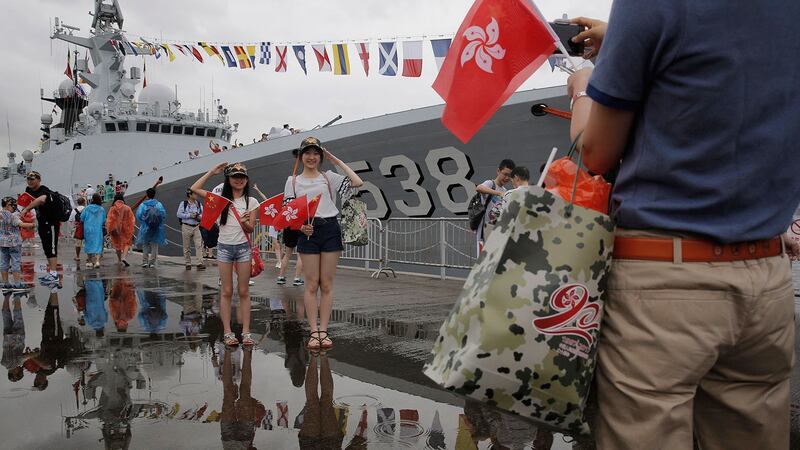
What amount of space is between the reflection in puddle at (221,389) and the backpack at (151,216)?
6.05 meters

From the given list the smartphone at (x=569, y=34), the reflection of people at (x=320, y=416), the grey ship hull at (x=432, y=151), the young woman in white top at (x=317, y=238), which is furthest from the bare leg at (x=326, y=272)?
the grey ship hull at (x=432, y=151)

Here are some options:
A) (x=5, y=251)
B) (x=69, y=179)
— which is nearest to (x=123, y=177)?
(x=69, y=179)

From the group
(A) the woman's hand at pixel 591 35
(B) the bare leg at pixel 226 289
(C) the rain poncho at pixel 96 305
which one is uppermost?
(A) the woman's hand at pixel 591 35

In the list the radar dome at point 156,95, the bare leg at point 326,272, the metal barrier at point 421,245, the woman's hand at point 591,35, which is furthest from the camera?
the radar dome at point 156,95

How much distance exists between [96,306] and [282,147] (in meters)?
8.82

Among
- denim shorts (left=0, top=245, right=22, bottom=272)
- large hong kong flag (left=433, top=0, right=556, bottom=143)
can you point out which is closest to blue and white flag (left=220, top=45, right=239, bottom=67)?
denim shorts (left=0, top=245, right=22, bottom=272)

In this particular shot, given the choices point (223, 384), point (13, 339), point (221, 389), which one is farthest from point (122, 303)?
point (221, 389)

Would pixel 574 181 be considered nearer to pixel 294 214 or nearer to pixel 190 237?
pixel 294 214

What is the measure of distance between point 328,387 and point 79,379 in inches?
72.7

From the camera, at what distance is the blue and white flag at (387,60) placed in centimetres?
1341

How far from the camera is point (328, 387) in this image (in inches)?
156

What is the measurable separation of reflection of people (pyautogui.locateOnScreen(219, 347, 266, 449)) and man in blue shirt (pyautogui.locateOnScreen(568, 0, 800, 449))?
2222mm

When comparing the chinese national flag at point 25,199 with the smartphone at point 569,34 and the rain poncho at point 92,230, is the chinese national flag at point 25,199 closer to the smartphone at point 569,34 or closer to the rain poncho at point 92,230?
the rain poncho at point 92,230

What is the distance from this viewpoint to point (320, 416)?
338 centimetres
